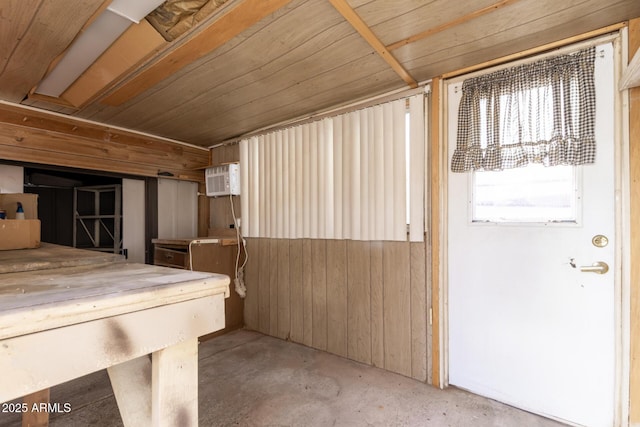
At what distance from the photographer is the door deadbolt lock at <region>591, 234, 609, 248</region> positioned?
165 cm

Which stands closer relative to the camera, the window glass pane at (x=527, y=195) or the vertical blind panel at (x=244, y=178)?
the window glass pane at (x=527, y=195)

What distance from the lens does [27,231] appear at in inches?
69.9

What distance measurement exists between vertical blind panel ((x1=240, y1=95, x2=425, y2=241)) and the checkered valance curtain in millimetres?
330

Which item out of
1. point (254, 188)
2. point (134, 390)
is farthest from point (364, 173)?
point (134, 390)

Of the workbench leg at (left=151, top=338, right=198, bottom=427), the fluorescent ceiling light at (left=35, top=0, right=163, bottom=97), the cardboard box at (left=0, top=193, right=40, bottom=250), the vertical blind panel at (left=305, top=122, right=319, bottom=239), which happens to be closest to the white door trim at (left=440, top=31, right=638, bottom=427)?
the vertical blind panel at (left=305, top=122, right=319, bottom=239)

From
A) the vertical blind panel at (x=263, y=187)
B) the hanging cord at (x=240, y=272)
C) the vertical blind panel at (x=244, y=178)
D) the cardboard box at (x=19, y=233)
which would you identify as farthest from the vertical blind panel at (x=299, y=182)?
the cardboard box at (x=19, y=233)

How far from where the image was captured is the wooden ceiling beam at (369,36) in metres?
1.41

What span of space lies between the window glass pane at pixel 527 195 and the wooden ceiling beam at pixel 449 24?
0.92 meters

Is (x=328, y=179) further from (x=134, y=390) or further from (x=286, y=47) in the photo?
(x=134, y=390)

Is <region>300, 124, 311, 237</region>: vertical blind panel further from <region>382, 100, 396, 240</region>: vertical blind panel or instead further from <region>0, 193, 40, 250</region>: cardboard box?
<region>0, 193, 40, 250</region>: cardboard box

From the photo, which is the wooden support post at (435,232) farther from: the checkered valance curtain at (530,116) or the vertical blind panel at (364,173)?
the vertical blind panel at (364,173)

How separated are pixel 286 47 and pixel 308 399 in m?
2.18

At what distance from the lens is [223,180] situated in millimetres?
3473

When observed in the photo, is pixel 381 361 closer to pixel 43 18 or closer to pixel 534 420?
pixel 534 420
